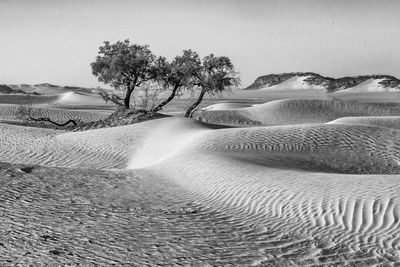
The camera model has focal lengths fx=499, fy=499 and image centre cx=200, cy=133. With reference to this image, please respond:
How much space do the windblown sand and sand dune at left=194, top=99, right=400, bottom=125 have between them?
21348mm

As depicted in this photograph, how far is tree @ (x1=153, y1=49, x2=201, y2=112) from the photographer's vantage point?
31.7 m

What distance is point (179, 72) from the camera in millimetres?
31938

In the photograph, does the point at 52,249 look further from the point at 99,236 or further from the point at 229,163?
the point at 229,163

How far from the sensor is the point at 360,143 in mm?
17203

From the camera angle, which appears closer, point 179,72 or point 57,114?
point 179,72

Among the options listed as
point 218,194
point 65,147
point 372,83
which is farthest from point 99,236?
point 372,83

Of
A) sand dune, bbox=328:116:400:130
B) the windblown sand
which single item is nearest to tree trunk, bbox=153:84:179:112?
sand dune, bbox=328:116:400:130

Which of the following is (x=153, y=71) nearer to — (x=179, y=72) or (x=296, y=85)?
(x=179, y=72)

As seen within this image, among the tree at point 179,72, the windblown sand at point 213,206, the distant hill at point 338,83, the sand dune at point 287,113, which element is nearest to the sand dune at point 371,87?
the distant hill at point 338,83

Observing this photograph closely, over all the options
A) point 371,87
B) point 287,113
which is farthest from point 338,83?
point 287,113

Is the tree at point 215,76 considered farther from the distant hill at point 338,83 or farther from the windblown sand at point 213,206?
the distant hill at point 338,83

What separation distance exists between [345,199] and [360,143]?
31.5ft

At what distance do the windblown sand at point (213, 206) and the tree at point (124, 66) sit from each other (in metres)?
14.3

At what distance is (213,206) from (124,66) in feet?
75.3
